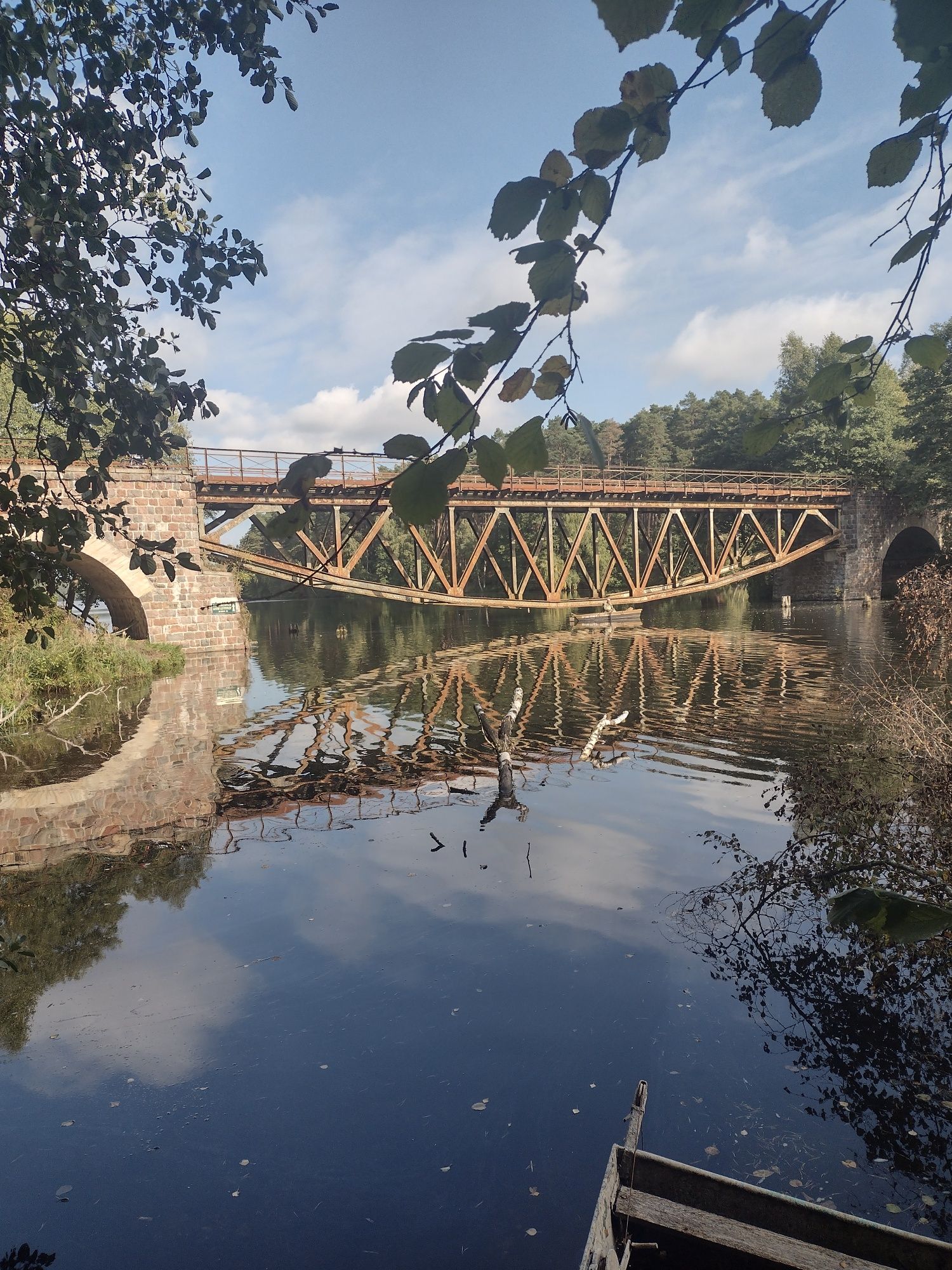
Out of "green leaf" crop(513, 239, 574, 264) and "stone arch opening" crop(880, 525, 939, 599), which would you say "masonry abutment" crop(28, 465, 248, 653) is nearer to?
"green leaf" crop(513, 239, 574, 264)

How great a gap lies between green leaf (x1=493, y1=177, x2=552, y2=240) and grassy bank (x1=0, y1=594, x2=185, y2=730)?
1645cm

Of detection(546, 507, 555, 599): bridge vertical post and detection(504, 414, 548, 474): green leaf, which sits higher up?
detection(546, 507, 555, 599): bridge vertical post

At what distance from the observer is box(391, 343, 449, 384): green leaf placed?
125 centimetres

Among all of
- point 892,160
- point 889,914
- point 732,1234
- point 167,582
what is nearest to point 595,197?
point 892,160

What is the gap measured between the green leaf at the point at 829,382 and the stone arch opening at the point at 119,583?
25403 millimetres

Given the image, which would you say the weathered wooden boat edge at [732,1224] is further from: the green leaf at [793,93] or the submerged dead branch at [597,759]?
the submerged dead branch at [597,759]

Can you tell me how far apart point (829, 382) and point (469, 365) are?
1091mm

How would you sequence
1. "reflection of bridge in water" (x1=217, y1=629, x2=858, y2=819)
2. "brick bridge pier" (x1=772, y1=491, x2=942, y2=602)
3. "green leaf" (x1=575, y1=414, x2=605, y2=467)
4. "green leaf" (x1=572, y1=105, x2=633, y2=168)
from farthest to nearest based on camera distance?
1. "brick bridge pier" (x1=772, y1=491, x2=942, y2=602)
2. "reflection of bridge in water" (x1=217, y1=629, x2=858, y2=819)
3. "green leaf" (x1=572, y1=105, x2=633, y2=168)
4. "green leaf" (x1=575, y1=414, x2=605, y2=467)

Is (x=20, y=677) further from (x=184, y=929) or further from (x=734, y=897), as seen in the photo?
(x=734, y=897)

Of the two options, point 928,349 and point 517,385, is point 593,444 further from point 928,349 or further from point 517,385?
point 928,349

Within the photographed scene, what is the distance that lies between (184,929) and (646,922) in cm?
454

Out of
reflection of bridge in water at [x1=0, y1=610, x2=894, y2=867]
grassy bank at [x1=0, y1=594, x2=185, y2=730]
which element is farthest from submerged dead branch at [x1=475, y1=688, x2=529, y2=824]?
grassy bank at [x1=0, y1=594, x2=185, y2=730]

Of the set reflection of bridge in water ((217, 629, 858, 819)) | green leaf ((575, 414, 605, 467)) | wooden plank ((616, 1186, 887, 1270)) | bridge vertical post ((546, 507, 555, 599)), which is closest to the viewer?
green leaf ((575, 414, 605, 467))

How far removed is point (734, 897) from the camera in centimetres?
805
